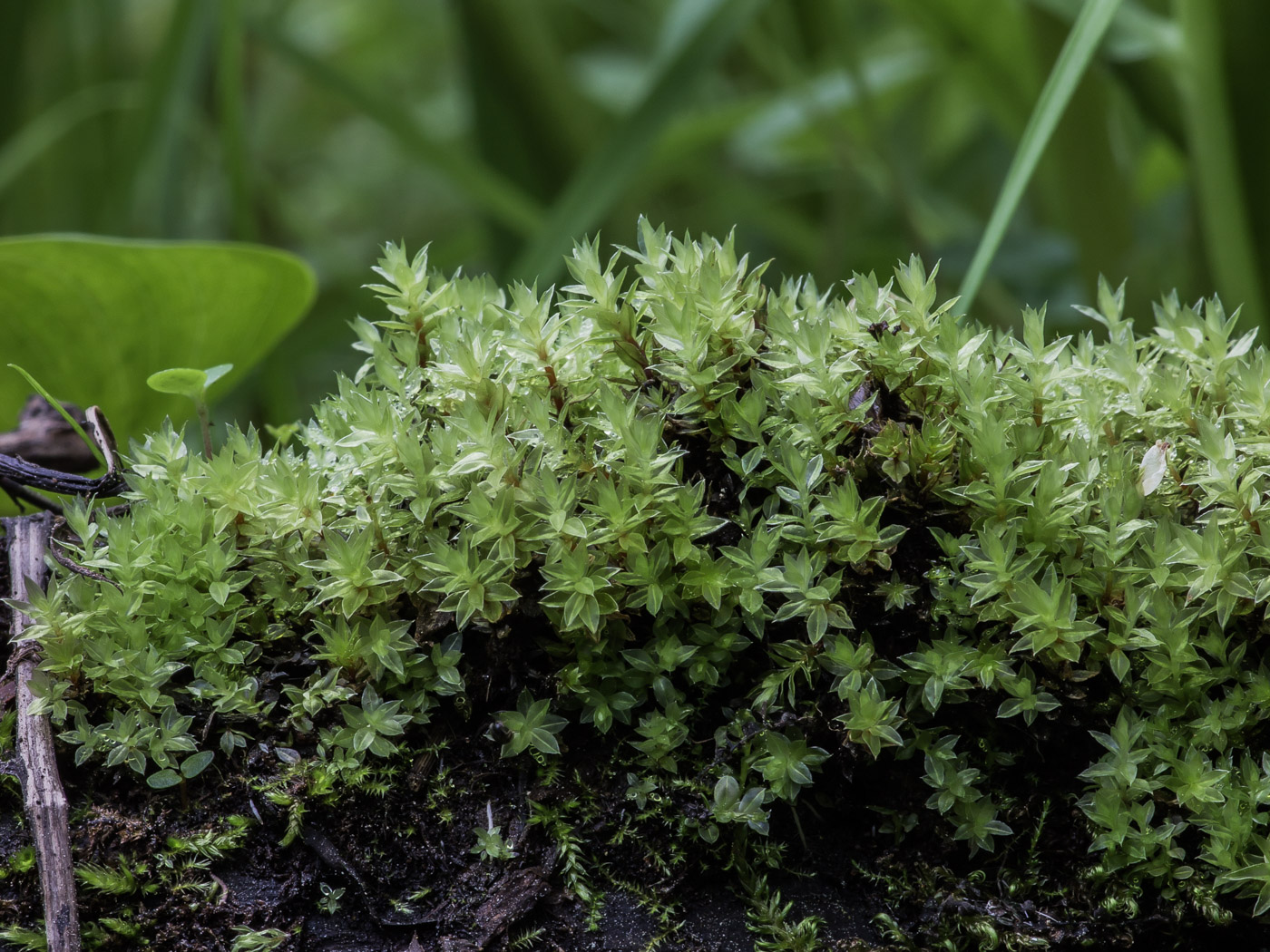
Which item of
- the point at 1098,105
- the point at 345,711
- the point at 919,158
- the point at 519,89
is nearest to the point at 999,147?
the point at 919,158

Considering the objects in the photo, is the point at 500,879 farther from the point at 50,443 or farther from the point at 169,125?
the point at 169,125

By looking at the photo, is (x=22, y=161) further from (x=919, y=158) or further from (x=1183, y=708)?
(x=919, y=158)

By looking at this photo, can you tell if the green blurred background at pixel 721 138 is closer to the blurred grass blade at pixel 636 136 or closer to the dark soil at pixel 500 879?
the blurred grass blade at pixel 636 136

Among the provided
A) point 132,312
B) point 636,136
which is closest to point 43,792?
point 132,312

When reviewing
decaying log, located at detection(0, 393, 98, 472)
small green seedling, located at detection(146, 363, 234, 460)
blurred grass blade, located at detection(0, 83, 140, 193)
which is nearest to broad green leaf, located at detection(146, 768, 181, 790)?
small green seedling, located at detection(146, 363, 234, 460)

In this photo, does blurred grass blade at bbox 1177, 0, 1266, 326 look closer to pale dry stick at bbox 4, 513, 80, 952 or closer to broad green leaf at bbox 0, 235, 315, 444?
broad green leaf at bbox 0, 235, 315, 444
